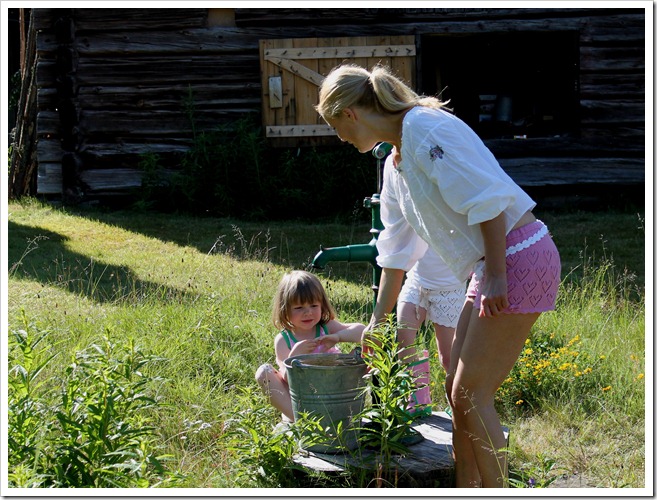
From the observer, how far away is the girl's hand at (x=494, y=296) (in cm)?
249

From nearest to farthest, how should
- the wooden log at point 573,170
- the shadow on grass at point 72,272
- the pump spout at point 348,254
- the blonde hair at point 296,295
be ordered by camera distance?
the pump spout at point 348,254
the blonde hair at point 296,295
the shadow on grass at point 72,272
the wooden log at point 573,170

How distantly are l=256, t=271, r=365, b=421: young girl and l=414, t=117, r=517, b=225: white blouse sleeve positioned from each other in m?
1.07

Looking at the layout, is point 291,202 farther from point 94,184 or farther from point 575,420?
point 575,420

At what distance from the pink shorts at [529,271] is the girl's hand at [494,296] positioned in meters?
0.03

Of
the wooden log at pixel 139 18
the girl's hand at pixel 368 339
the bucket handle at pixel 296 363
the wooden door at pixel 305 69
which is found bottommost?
the bucket handle at pixel 296 363

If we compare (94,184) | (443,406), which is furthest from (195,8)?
(443,406)

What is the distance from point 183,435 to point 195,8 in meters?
6.93

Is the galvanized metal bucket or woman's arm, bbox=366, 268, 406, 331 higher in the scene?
woman's arm, bbox=366, 268, 406, 331

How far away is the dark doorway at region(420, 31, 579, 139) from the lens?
13.1m

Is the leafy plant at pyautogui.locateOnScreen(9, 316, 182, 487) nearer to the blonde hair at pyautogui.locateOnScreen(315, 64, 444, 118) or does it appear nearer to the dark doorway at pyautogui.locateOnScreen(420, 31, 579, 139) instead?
the blonde hair at pyautogui.locateOnScreen(315, 64, 444, 118)

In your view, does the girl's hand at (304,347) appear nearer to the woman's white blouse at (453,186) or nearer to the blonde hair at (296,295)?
the blonde hair at (296,295)

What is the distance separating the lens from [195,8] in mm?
9461

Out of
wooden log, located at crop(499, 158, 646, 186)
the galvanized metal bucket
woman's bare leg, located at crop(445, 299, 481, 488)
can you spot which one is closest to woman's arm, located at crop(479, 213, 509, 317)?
woman's bare leg, located at crop(445, 299, 481, 488)

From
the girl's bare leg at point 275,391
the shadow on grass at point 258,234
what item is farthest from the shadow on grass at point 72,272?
the girl's bare leg at point 275,391
